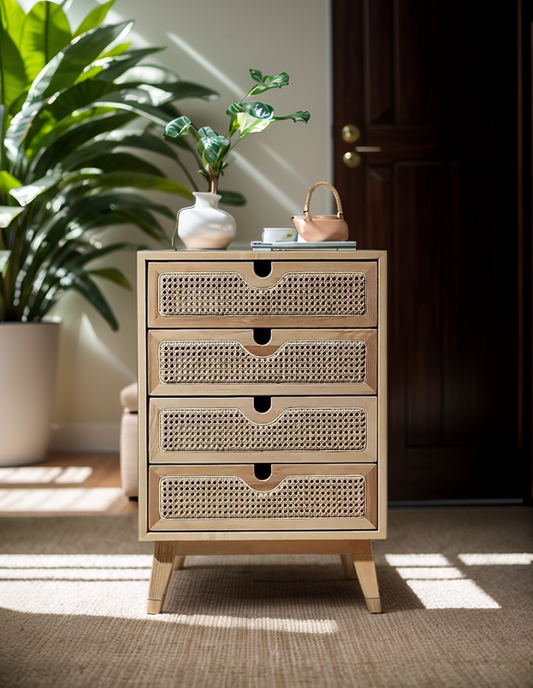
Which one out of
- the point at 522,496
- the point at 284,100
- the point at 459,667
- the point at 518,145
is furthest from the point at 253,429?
the point at 284,100

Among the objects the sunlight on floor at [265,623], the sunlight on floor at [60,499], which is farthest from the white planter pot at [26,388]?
the sunlight on floor at [265,623]

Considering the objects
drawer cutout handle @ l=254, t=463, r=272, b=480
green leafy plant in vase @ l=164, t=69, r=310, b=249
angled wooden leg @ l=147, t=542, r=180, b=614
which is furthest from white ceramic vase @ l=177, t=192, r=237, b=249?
angled wooden leg @ l=147, t=542, r=180, b=614

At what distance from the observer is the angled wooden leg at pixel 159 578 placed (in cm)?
135

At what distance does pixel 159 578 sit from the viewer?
135cm

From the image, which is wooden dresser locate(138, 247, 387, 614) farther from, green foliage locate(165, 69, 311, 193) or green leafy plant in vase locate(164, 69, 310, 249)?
green foliage locate(165, 69, 311, 193)

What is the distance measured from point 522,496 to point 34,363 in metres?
Result: 1.76

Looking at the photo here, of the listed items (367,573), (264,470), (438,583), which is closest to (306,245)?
(264,470)

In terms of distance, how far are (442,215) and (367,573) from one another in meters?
1.29

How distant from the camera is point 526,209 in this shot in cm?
227

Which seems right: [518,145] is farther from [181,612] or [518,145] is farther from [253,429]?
[181,612]

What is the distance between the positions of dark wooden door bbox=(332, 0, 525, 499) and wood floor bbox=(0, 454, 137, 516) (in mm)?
916

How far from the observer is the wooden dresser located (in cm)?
133

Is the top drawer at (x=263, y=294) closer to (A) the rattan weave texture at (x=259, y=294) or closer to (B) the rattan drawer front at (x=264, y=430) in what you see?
(A) the rattan weave texture at (x=259, y=294)

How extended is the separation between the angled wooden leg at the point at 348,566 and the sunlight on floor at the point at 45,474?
119cm
